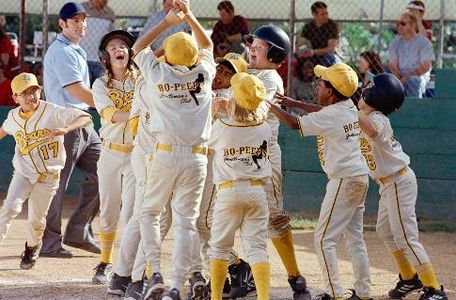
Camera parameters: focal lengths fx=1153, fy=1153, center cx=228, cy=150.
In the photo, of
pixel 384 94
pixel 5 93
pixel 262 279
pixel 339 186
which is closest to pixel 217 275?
pixel 262 279

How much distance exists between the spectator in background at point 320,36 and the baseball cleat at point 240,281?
18.0 feet

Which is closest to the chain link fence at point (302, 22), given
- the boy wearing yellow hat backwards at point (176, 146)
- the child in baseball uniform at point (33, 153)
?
the child in baseball uniform at point (33, 153)

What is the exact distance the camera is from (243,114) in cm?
726

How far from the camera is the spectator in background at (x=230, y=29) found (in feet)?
45.1

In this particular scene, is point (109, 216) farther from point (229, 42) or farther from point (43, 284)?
point (229, 42)

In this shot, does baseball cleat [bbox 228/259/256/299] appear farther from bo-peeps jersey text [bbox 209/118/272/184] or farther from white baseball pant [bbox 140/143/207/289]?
bo-peeps jersey text [bbox 209/118/272/184]

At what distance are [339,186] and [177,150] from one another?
120 cm

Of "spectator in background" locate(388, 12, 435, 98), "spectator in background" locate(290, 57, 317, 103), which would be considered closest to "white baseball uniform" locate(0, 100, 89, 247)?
"spectator in background" locate(290, 57, 317, 103)

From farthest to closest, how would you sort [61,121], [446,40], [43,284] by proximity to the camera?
[446,40], [61,121], [43,284]

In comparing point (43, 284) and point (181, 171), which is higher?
point (181, 171)

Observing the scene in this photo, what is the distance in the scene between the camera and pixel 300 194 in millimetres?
13438

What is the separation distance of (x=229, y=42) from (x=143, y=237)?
656cm

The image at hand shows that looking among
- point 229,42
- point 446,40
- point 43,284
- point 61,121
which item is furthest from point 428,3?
point 43,284

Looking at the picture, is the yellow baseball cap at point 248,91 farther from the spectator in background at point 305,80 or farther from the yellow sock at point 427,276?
the spectator in background at point 305,80
